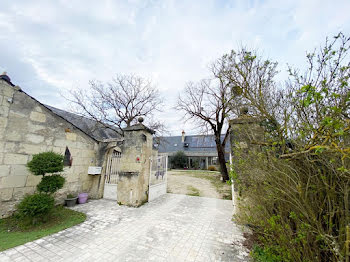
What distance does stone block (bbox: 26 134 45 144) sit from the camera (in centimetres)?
387

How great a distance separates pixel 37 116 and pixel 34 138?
694mm

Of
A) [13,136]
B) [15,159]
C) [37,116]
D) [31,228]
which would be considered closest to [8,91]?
[37,116]

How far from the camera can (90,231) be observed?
2.92 meters

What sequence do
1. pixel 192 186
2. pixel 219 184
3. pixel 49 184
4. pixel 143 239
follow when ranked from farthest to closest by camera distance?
pixel 219 184 < pixel 192 186 < pixel 49 184 < pixel 143 239

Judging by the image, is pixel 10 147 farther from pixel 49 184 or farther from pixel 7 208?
pixel 7 208

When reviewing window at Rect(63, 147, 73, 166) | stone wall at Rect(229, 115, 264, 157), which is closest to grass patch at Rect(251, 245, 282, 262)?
stone wall at Rect(229, 115, 264, 157)

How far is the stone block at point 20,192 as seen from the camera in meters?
3.54

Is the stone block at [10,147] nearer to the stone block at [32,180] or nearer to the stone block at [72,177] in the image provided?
the stone block at [32,180]

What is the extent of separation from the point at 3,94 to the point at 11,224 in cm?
334

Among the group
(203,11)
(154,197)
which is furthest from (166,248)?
(203,11)

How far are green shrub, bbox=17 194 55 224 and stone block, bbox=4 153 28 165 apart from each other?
3.67ft

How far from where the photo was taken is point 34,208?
3051 millimetres

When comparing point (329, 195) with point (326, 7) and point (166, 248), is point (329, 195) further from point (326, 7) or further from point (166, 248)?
point (326, 7)

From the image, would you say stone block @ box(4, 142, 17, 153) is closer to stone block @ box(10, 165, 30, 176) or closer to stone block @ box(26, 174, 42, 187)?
stone block @ box(10, 165, 30, 176)
